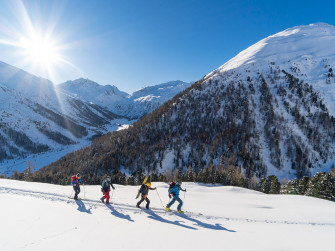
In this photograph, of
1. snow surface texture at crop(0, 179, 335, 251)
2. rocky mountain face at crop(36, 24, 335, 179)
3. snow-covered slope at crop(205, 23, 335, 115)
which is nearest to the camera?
snow surface texture at crop(0, 179, 335, 251)

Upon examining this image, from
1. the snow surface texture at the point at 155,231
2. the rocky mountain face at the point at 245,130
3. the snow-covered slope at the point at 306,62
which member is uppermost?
the snow-covered slope at the point at 306,62

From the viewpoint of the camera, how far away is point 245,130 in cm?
10994

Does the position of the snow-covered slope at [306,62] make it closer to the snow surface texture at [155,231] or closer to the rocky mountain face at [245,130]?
the rocky mountain face at [245,130]

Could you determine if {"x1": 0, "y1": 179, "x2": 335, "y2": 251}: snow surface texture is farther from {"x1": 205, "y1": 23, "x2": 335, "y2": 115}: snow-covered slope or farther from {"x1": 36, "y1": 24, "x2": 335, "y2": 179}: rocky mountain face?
{"x1": 205, "y1": 23, "x2": 335, "y2": 115}: snow-covered slope

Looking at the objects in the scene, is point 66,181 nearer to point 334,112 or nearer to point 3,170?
point 3,170

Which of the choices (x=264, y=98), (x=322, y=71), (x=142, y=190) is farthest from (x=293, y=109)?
(x=142, y=190)

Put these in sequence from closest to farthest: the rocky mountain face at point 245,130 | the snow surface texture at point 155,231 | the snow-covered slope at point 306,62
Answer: the snow surface texture at point 155,231
the rocky mountain face at point 245,130
the snow-covered slope at point 306,62

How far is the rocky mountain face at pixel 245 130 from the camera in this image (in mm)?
97250

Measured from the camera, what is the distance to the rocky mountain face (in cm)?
9725

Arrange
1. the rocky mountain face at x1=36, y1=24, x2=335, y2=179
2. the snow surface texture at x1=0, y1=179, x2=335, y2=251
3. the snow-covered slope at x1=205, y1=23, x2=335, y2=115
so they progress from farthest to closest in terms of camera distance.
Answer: the snow-covered slope at x1=205, y1=23, x2=335, y2=115
the rocky mountain face at x1=36, y1=24, x2=335, y2=179
the snow surface texture at x1=0, y1=179, x2=335, y2=251

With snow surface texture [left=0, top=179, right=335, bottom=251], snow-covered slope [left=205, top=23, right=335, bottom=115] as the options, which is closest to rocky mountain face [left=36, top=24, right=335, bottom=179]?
snow-covered slope [left=205, top=23, right=335, bottom=115]

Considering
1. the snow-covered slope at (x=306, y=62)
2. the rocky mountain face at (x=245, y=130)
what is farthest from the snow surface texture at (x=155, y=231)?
the snow-covered slope at (x=306, y=62)

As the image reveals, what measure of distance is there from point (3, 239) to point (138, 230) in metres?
6.51

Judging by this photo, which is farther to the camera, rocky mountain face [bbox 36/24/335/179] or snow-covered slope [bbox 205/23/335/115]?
snow-covered slope [bbox 205/23/335/115]
